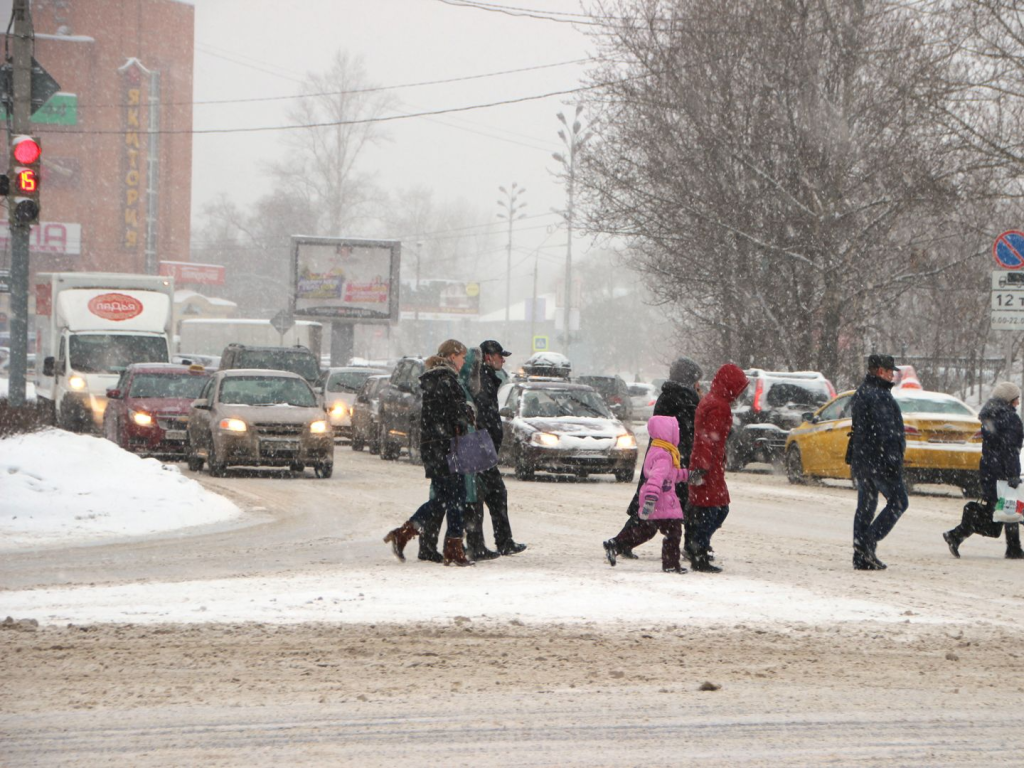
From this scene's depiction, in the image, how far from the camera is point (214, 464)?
68.9ft

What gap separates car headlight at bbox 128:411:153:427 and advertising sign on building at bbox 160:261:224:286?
64.0 metres

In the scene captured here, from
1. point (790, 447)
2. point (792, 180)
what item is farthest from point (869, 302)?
point (790, 447)

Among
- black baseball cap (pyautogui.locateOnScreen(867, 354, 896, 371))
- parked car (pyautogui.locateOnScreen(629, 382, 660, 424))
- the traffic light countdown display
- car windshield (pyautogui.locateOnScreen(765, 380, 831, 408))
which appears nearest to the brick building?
parked car (pyautogui.locateOnScreen(629, 382, 660, 424))

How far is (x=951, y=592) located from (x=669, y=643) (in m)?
3.21

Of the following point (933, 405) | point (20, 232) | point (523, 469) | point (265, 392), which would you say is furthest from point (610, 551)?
point (265, 392)

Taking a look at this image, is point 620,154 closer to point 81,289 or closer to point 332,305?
point 81,289

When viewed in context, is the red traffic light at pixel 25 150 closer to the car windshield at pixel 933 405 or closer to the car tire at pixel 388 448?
the car tire at pixel 388 448

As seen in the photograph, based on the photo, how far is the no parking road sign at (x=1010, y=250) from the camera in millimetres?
20047

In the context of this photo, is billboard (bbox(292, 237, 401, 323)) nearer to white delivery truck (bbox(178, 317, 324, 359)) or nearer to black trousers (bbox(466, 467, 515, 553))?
white delivery truck (bbox(178, 317, 324, 359))

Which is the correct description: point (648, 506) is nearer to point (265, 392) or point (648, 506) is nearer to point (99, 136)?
point (265, 392)

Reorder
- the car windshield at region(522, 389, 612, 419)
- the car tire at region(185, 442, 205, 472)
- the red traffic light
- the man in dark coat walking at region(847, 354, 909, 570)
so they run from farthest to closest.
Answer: the car windshield at region(522, 389, 612, 419) → the car tire at region(185, 442, 205, 472) → the red traffic light → the man in dark coat walking at region(847, 354, 909, 570)

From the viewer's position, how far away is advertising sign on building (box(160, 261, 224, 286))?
87438 millimetres

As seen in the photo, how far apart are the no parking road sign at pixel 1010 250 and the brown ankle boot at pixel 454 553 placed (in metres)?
11.4

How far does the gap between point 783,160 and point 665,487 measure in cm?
2377
